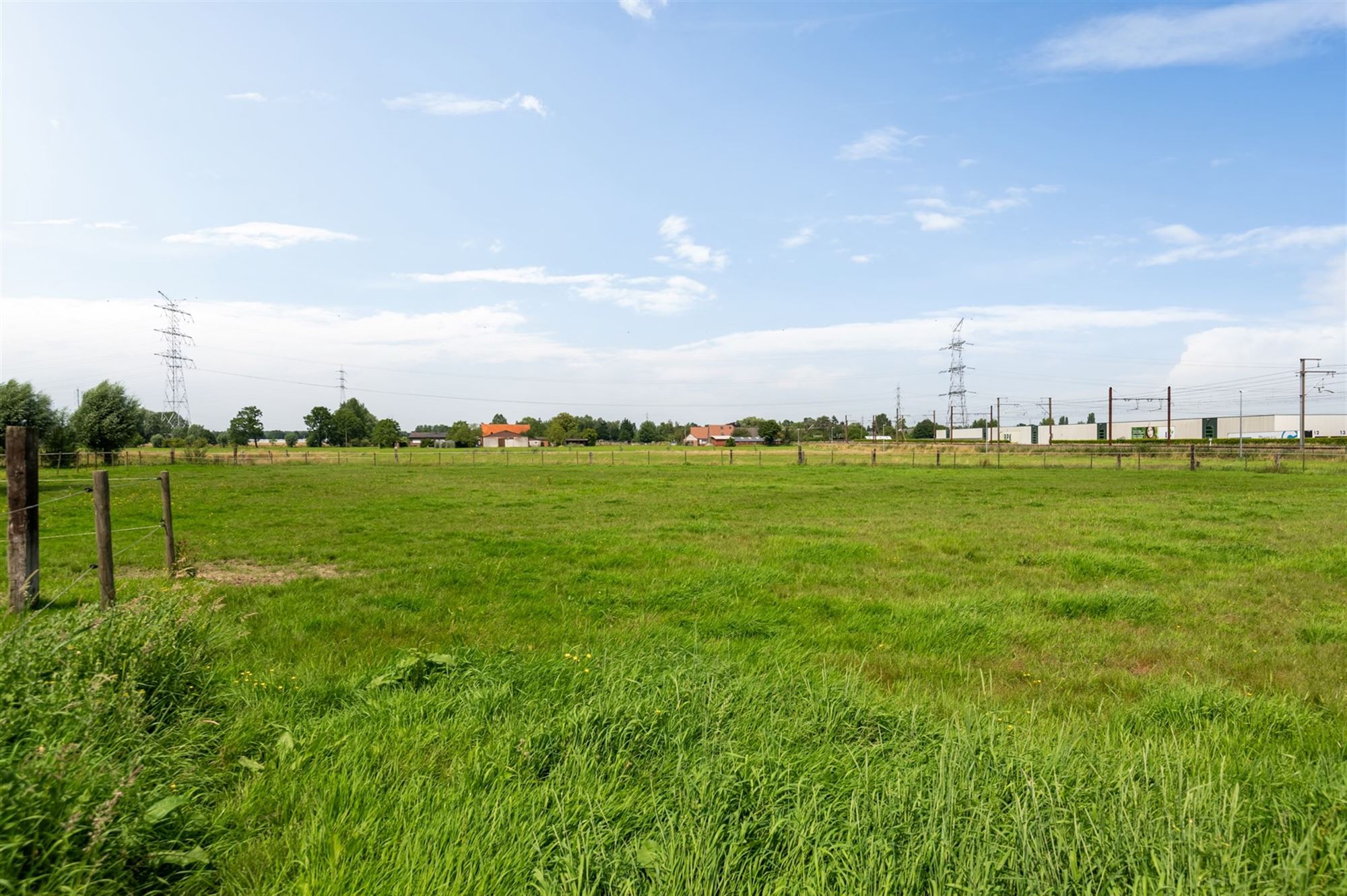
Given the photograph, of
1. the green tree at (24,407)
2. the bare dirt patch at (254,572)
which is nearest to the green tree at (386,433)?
the green tree at (24,407)

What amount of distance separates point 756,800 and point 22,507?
8424 millimetres

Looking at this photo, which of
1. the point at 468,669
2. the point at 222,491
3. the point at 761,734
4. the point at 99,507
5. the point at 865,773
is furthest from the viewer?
the point at 222,491

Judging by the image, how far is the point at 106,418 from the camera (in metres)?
62.2

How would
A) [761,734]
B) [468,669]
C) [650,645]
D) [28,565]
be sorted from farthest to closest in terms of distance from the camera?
1. [28,565]
2. [650,645]
3. [468,669]
4. [761,734]

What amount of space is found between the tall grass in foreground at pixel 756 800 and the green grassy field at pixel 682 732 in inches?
0.9

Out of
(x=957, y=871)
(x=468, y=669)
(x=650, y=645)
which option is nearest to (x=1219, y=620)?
(x=650, y=645)

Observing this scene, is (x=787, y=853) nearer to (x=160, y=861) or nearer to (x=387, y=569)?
(x=160, y=861)

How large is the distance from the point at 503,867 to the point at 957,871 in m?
1.95

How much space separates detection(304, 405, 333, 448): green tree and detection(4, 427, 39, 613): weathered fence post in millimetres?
147521

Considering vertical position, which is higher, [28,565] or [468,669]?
[28,565]

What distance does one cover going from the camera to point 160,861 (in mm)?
2732

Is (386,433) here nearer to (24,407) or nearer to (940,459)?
(24,407)

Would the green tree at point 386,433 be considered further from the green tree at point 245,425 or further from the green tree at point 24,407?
the green tree at point 24,407

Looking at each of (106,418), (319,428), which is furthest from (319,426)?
(106,418)
